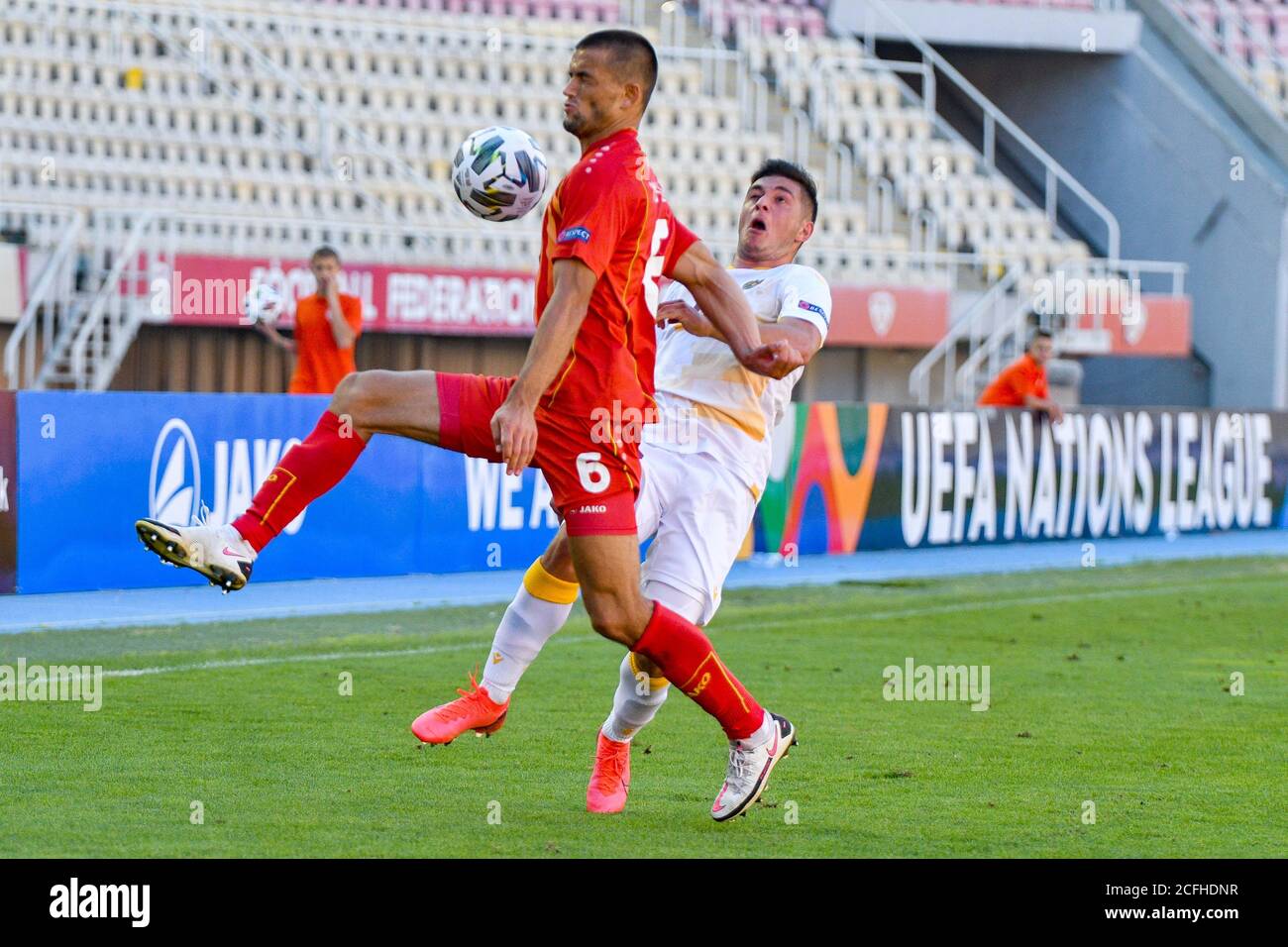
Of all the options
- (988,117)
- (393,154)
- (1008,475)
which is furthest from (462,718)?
(988,117)

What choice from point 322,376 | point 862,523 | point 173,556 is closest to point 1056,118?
point 862,523

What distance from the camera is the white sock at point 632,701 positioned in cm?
606

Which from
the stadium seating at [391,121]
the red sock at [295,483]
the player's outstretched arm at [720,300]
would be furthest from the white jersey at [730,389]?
the stadium seating at [391,121]

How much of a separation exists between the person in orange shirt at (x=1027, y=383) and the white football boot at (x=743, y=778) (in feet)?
39.3

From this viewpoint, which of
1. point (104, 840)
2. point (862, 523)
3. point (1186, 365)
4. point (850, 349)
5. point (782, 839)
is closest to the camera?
point (104, 840)

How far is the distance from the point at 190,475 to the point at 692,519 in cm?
638

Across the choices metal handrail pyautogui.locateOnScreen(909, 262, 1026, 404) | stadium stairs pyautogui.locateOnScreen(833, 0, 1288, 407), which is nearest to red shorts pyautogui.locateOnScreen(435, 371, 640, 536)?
metal handrail pyautogui.locateOnScreen(909, 262, 1026, 404)

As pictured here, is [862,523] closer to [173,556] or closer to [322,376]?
[322,376]

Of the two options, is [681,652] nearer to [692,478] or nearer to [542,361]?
[692,478]

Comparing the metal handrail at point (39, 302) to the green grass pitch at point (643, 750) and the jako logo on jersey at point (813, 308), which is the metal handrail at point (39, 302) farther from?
the jako logo on jersey at point (813, 308)

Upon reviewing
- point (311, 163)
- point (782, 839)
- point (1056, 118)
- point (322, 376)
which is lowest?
point (782, 839)
